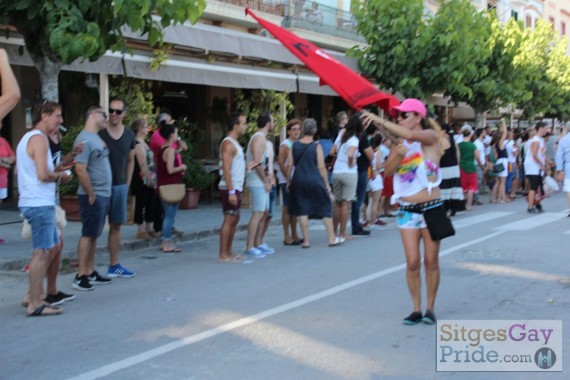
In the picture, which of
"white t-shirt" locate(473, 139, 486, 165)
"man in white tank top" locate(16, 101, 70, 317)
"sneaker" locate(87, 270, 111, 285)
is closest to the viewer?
"man in white tank top" locate(16, 101, 70, 317)

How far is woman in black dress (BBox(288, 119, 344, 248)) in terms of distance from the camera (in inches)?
427

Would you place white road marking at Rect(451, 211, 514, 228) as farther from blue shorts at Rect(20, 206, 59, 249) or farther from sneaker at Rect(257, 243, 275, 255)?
blue shorts at Rect(20, 206, 59, 249)

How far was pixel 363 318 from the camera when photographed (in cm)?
669

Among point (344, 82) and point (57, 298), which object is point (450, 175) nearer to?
point (344, 82)

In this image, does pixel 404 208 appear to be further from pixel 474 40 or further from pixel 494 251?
pixel 474 40

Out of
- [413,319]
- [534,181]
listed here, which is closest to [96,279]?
[413,319]

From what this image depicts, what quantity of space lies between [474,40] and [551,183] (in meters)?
11.0

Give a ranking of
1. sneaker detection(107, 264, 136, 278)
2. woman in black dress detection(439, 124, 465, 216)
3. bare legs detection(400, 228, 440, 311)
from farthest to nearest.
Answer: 1. woman in black dress detection(439, 124, 465, 216)
2. sneaker detection(107, 264, 136, 278)
3. bare legs detection(400, 228, 440, 311)

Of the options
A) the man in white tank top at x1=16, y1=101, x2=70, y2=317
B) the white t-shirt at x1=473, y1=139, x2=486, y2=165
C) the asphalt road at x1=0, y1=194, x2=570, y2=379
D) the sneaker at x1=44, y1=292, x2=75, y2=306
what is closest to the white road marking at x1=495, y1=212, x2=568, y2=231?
the asphalt road at x1=0, y1=194, x2=570, y2=379

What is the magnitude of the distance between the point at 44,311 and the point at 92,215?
4.47ft

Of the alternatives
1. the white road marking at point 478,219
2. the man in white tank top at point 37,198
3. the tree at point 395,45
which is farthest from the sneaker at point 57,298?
the tree at point 395,45

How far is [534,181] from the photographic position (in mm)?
15414

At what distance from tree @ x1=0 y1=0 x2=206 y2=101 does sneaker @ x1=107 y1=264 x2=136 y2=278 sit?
242cm

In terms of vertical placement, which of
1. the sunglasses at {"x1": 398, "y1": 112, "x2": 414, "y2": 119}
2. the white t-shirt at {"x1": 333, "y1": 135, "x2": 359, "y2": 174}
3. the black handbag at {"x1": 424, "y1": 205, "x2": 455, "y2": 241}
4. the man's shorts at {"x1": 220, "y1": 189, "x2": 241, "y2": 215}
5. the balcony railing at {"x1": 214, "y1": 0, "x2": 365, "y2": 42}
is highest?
the balcony railing at {"x1": 214, "y1": 0, "x2": 365, "y2": 42}
